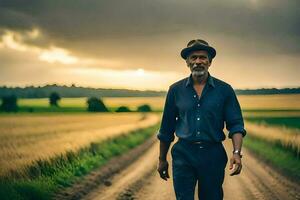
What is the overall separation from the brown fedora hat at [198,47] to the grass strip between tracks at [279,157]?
8.02 metres

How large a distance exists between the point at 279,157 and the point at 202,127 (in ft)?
41.1

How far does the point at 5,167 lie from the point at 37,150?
9.67 feet

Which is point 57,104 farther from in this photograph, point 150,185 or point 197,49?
point 197,49

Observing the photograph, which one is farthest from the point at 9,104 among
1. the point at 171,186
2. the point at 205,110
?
the point at 205,110

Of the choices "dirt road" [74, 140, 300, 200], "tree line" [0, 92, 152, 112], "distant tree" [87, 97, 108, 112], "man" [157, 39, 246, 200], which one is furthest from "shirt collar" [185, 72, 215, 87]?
"distant tree" [87, 97, 108, 112]

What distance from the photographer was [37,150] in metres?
13.8

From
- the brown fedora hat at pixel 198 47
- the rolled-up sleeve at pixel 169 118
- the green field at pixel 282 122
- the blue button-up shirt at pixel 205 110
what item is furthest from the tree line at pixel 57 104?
the brown fedora hat at pixel 198 47

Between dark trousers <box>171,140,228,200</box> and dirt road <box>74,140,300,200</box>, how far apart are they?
466 cm

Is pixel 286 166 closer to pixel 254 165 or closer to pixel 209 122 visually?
pixel 254 165

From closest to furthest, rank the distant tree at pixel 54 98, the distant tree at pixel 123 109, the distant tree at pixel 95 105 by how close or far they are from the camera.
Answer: the distant tree at pixel 54 98
the distant tree at pixel 95 105
the distant tree at pixel 123 109

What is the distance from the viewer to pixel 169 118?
636 centimetres

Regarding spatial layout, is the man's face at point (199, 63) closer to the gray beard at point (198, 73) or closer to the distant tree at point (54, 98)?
the gray beard at point (198, 73)

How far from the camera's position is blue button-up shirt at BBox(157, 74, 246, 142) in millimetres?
5980

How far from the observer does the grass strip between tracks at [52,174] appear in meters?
9.94
